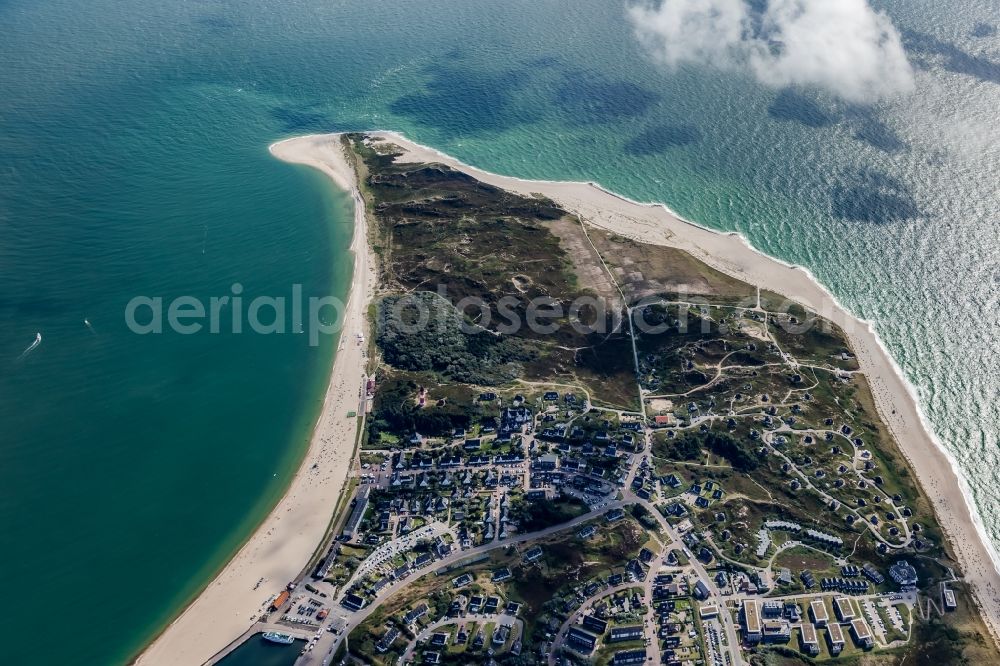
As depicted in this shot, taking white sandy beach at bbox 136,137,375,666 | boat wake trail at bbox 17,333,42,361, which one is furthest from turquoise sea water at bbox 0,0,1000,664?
white sandy beach at bbox 136,137,375,666

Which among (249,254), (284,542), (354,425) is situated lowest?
(284,542)

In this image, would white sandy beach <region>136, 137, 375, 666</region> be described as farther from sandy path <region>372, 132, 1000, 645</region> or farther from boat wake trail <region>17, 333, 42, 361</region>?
sandy path <region>372, 132, 1000, 645</region>

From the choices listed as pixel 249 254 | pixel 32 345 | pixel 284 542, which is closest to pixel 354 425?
pixel 284 542

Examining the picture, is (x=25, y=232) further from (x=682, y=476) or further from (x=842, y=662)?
(x=842, y=662)

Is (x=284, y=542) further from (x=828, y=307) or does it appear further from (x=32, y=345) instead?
(x=828, y=307)

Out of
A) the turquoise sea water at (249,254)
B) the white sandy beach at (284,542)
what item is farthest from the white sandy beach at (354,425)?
the turquoise sea water at (249,254)

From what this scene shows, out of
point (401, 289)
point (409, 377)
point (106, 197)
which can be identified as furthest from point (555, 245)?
point (106, 197)
